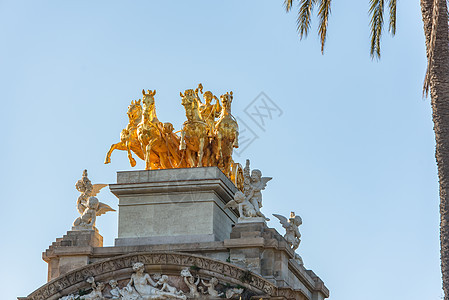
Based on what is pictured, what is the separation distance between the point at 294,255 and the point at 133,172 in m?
5.80

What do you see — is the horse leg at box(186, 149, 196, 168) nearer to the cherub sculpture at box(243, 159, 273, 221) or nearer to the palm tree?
the cherub sculpture at box(243, 159, 273, 221)

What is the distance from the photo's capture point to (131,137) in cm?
3531

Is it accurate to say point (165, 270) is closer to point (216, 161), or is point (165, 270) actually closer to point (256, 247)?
point (256, 247)

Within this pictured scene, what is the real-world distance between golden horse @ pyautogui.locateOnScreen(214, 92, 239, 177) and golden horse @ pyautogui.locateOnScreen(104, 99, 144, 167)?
8.59 feet

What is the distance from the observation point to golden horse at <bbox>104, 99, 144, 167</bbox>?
35344mm

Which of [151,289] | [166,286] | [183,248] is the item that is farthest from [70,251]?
[183,248]

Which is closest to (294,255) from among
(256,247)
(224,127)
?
(256,247)

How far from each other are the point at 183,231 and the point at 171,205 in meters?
1.00

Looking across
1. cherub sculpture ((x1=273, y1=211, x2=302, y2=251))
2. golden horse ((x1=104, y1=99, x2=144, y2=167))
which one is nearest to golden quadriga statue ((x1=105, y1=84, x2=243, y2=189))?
golden horse ((x1=104, y1=99, x2=144, y2=167))

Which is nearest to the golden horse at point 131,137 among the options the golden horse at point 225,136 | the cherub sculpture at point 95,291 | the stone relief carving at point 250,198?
the golden horse at point 225,136

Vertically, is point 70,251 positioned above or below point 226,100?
below

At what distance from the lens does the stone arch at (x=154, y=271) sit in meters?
30.6

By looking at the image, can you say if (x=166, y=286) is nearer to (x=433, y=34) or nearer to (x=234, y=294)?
(x=234, y=294)

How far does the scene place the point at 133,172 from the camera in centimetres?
3425
